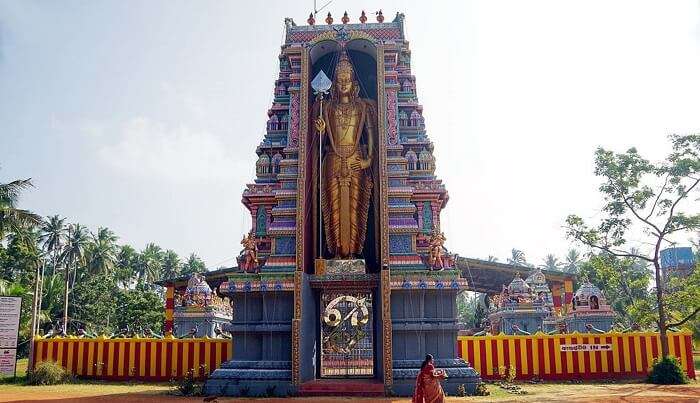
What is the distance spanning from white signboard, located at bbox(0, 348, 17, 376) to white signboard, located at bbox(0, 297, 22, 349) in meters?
0.16

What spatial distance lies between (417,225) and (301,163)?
11.8ft

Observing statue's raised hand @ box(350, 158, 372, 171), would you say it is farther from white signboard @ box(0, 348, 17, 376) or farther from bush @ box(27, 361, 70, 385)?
white signboard @ box(0, 348, 17, 376)

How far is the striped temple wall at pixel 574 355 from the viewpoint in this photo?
57.3 ft

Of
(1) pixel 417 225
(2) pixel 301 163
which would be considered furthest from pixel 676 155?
(2) pixel 301 163

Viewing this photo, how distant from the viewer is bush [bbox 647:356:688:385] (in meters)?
15.8

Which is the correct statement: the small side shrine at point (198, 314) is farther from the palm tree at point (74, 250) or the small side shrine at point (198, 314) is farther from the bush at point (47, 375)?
the palm tree at point (74, 250)

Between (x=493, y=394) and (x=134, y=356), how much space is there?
11.3 m

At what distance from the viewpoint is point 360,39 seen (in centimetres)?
1652

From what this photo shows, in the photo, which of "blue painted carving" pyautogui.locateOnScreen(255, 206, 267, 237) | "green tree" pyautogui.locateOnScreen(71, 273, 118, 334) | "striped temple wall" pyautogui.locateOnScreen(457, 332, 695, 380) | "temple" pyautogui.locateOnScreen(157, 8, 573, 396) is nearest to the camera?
"temple" pyautogui.locateOnScreen(157, 8, 573, 396)

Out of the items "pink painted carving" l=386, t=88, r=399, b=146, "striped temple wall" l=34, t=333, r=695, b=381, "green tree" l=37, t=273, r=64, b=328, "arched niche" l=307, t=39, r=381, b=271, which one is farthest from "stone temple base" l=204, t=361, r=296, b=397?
"green tree" l=37, t=273, r=64, b=328

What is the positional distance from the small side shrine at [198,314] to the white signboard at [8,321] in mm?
8764

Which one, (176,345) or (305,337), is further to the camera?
(176,345)

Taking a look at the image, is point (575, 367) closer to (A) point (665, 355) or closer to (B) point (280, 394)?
(A) point (665, 355)

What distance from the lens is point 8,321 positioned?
1783 centimetres
